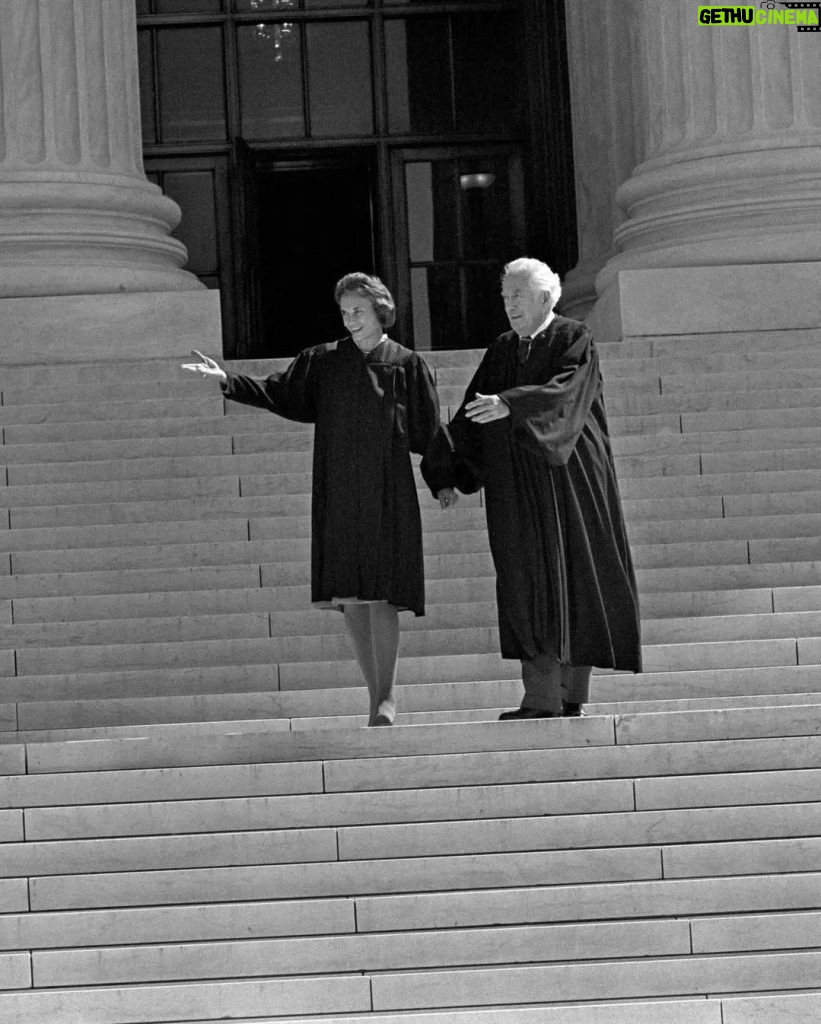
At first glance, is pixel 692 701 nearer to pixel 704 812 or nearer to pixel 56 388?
pixel 704 812

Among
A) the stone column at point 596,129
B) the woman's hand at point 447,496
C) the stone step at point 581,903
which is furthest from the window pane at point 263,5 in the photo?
the stone step at point 581,903

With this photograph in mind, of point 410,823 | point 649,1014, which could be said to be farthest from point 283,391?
point 649,1014

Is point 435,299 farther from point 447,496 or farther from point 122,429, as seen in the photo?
point 447,496

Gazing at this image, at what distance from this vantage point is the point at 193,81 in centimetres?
1727

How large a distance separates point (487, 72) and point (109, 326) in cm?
573

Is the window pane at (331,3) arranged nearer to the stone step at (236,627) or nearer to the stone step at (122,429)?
the stone step at (122,429)

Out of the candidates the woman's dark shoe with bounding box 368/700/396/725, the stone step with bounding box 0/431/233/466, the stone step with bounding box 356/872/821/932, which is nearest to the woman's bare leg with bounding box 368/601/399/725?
the woman's dark shoe with bounding box 368/700/396/725

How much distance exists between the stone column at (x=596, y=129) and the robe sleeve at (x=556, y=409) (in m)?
7.55

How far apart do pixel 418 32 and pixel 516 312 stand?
10.5 m

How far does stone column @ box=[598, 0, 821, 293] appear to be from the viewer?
42.0ft

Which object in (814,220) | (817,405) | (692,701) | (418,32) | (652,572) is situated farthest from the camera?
(418,32)

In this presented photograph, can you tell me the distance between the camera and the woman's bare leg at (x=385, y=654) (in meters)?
7.52

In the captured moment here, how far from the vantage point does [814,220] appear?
1280cm

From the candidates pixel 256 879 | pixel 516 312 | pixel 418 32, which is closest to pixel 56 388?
pixel 516 312
